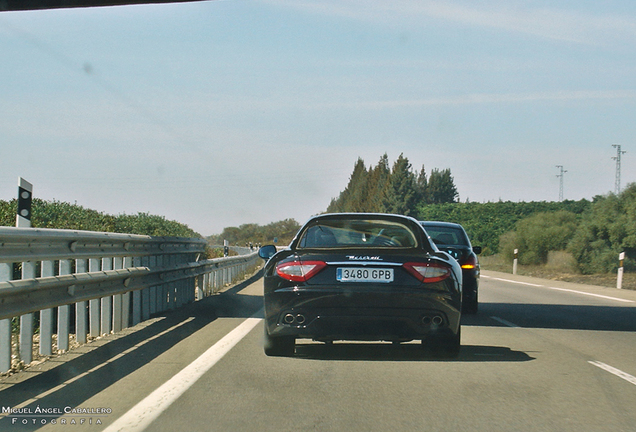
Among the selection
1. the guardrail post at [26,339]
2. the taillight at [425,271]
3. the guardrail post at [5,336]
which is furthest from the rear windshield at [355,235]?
the guardrail post at [5,336]

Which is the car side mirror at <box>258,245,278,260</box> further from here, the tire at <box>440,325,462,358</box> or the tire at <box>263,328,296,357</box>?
the tire at <box>440,325,462,358</box>

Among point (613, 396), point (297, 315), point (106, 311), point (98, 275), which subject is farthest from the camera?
point (106, 311)

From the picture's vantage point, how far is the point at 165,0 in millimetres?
9727

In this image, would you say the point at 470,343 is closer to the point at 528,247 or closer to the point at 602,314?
the point at 602,314

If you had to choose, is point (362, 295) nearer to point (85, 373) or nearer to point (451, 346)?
point (451, 346)

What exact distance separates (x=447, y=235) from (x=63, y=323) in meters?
7.88

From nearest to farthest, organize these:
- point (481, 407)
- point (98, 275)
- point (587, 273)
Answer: point (481, 407), point (98, 275), point (587, 273)

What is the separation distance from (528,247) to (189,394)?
1481 inches

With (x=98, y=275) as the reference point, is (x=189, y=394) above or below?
below

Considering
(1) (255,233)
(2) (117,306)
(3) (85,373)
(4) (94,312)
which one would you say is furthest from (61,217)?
(1) (255,233)

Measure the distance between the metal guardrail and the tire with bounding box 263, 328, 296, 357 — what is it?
1823 mm

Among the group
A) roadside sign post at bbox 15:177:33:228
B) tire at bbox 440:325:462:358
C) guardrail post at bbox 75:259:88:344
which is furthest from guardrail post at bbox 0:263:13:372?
tire at bbox 440:325:462:358

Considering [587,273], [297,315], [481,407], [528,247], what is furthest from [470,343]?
[528,247]

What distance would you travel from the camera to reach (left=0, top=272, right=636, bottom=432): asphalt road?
5137 millimetres
